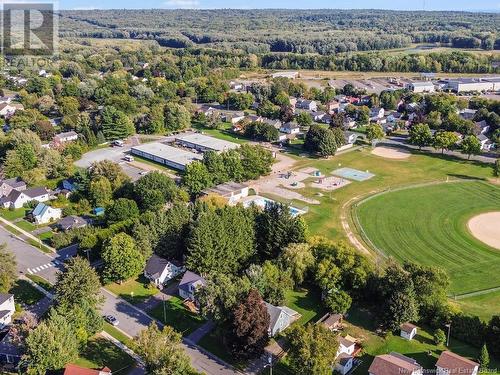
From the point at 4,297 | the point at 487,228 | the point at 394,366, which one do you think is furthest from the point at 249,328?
the point at 487,228

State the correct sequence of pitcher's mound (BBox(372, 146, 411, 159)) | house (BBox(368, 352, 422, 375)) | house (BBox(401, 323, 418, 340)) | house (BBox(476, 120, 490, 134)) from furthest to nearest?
1. house (BBox(476, 120, 490, 134))
2. pitcher's mound (BBox(372, 146, 411, 159))
3. house (BBox(401, 323, 418, 340))
4. house (BBox(368, 352, 422, 375))

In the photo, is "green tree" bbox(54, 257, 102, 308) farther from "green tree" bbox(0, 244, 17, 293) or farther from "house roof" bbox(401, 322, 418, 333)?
"house roof" bbox(401, 322, 418, 333)

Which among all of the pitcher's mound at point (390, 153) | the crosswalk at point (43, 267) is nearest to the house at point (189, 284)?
the crosswalk at point (43, 267)

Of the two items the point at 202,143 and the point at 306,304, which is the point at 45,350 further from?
the point at 202,143

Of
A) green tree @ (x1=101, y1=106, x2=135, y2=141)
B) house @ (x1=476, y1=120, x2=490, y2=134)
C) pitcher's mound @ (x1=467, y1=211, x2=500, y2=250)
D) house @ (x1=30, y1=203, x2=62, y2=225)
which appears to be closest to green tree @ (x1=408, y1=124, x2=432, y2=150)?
house @ (x1=476, y1=120, x2=490, y2=134)

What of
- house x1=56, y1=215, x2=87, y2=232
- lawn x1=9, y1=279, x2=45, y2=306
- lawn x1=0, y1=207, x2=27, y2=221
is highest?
house x1=56, y1=215, x2=87, y2=232

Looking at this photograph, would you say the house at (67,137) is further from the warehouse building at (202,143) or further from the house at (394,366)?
the house at (394,366)
